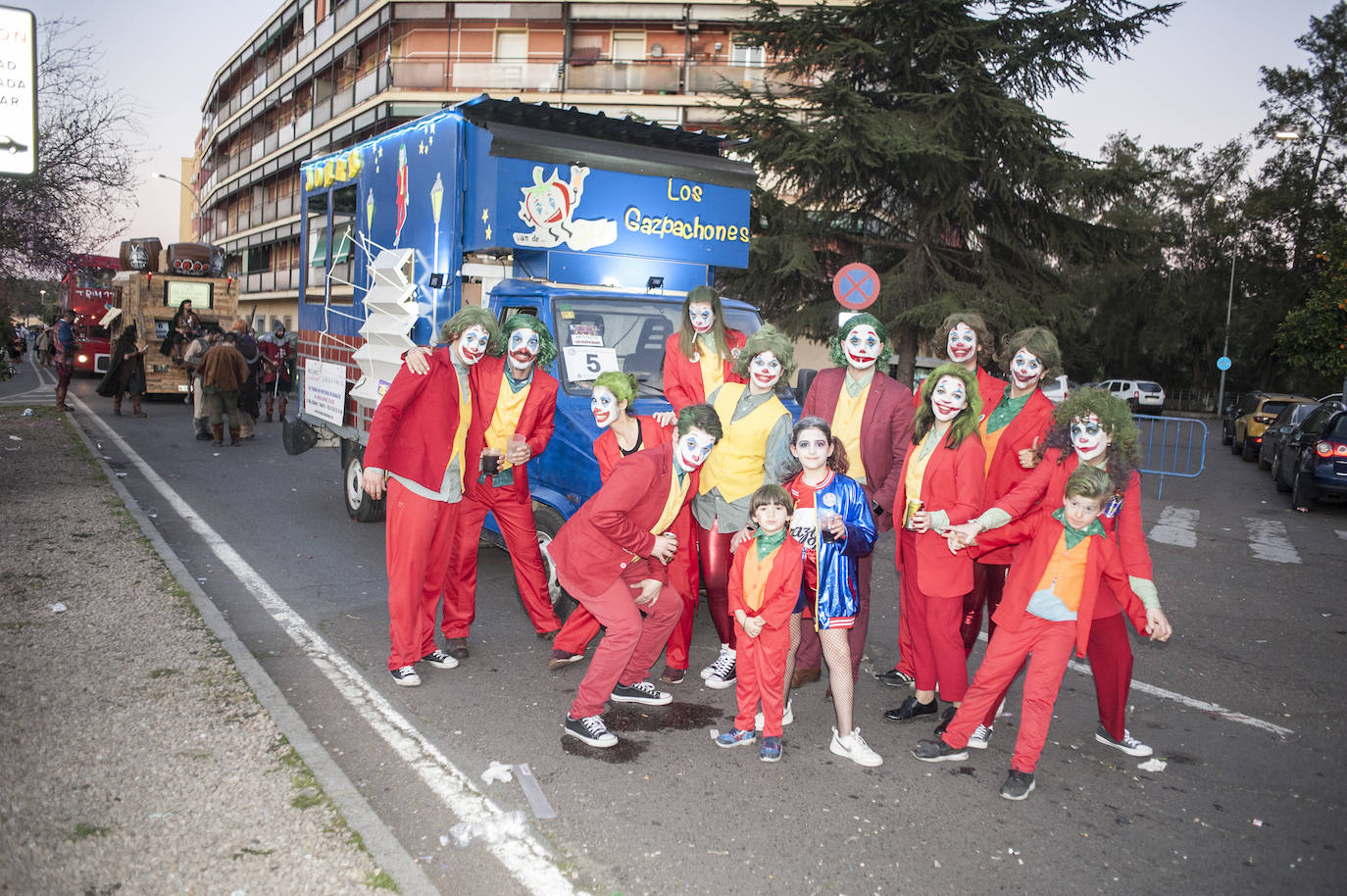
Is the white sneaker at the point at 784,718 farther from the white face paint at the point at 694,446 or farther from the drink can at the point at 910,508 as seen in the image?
the white face paint at the point at 694,446

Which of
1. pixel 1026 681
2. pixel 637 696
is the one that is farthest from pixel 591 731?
pixel 1026 681

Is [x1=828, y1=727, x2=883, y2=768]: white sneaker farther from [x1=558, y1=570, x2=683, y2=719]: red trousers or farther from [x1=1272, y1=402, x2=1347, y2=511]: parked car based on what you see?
[x1=1272, y1=402, x2=1347, y2=511]: parked car

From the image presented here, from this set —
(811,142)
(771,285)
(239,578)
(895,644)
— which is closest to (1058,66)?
(811,142)

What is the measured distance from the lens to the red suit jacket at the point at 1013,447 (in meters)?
5.02

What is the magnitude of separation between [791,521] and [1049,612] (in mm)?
1142

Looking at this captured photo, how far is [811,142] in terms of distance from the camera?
20031 millimetres

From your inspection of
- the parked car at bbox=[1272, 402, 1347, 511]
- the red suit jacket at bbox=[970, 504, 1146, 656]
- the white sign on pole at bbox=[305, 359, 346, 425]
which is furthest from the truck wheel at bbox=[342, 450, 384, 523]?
the parked car at bbox=[1272, 402, 1347, 511]

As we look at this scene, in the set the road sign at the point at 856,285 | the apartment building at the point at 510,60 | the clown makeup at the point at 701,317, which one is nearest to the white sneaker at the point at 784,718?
the clown makeup at the point at 701,317

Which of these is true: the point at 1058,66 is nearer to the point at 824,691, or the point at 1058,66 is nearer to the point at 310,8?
the point at 824,691

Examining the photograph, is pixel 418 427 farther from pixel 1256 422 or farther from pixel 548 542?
pixel 1256 422

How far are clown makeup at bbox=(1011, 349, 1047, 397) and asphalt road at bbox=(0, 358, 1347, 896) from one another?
1710 mm

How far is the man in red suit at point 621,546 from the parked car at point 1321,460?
12.4 meters

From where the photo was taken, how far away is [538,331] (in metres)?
5.86

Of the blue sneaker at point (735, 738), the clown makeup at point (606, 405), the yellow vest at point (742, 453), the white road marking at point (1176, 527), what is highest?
the clown makeup at point (606, 405)
